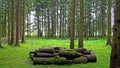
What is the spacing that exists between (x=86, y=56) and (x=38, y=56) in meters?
3.23

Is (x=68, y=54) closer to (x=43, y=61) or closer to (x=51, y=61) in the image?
(x=51, y=61)

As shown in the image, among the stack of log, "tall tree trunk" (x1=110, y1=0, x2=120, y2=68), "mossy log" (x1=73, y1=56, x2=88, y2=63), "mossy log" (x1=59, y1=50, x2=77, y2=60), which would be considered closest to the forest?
the stack of log

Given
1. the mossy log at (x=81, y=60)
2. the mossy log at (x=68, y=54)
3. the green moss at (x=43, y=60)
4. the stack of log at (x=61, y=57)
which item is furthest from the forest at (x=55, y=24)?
the green moss at (x=43, y=60)

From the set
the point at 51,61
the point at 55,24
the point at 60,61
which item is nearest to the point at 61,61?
the point at 60,61

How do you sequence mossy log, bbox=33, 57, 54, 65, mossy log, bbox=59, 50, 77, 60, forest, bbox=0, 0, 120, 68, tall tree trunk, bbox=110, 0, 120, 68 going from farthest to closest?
forest, bbox=0, 0, 120, 68, mossy log, bbox=59, 50, 77, 60, mossy log, bbox=33, 57, 54, 65, tall tree trunk, bbox=110, 0, 120, 68

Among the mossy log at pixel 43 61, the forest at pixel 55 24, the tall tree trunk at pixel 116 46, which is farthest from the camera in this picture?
the forest at pixel 55 24

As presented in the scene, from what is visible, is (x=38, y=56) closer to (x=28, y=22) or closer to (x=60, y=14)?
(x=60, y=14)

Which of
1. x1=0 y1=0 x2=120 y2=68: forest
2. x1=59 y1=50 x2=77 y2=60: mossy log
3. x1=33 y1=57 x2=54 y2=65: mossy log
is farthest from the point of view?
x1=0 y1=0 x2=120 y2=68: forest

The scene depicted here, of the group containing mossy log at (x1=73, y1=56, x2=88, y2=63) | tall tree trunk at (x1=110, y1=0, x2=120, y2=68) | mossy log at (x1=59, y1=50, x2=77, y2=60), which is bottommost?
mossy log at (x1=73, y1=56, x2=88, y2=63)

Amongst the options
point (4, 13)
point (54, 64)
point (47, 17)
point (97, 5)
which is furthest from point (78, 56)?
point (47, 17)

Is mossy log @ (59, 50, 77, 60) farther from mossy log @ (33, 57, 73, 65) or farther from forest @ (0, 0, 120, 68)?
forest @ (0, 0, 120, 68)

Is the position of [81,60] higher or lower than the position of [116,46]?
lower

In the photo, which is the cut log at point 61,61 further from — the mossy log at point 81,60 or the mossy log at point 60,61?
the mossy log at point 81,60

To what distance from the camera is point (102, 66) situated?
1711 cm
